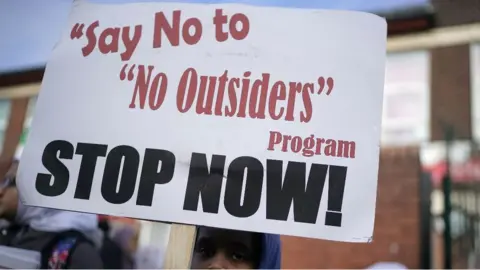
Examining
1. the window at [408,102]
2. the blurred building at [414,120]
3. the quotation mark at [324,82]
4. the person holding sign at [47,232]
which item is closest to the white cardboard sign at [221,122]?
the quotation mark at [324,82]

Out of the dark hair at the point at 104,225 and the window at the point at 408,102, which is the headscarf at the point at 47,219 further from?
the window at the point at 408,102

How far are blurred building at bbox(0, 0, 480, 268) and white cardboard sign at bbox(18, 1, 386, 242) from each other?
3.06ft

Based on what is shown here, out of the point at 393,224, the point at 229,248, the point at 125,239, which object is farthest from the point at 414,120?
the point at 229,248

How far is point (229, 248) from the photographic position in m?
1.14

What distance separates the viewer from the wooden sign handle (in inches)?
33.5

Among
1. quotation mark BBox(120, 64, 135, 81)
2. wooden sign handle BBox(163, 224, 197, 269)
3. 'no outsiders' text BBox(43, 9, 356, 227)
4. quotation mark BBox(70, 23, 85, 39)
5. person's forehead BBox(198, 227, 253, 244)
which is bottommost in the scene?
wooden sign handle BBox(163, 224, 197, 269)

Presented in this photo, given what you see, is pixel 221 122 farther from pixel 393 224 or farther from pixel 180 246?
pixel 393 224

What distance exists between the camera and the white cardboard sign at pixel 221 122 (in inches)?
33.2

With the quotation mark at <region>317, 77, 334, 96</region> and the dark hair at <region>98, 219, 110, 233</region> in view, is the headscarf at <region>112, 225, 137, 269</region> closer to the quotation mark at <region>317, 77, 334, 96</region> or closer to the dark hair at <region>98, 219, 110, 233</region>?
the dark hair at <region>98, 219, 110, 233</region>

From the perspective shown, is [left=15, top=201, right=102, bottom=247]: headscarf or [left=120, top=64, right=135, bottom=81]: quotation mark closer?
[left=120, top=64, right=135, bottom=81]: quotation mark

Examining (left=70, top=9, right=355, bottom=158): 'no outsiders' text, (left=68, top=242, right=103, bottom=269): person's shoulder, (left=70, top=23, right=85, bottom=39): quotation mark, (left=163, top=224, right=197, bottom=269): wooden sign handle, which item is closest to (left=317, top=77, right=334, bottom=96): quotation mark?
(left=70, top=9, right=355, bottom=158): 'no outsiders' text

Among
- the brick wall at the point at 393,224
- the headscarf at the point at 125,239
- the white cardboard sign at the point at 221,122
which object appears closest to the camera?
the white cardboard sign at the point at 221,122

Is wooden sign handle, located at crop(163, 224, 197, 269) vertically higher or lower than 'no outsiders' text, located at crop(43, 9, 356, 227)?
lower

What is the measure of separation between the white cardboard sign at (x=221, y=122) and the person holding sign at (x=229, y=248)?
27 centimetres
